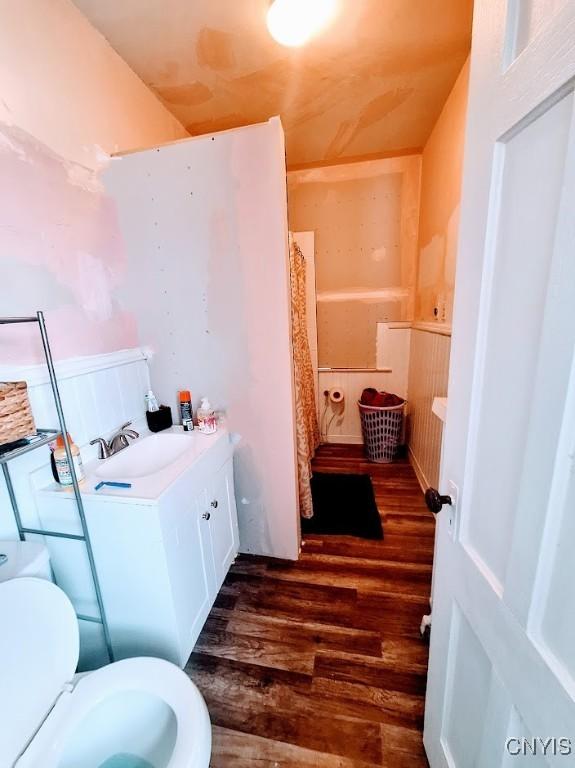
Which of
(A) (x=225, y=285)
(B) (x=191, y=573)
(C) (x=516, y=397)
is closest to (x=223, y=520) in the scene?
(B) (x=191, y=573)

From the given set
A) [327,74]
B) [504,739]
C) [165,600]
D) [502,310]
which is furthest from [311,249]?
[504,739]

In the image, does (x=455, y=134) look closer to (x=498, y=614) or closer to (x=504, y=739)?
(x=498, y=614)

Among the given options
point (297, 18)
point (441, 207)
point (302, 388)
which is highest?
point (297, 18)

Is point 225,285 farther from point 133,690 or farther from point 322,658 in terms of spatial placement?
point 322,658

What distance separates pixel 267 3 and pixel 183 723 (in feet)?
8.08

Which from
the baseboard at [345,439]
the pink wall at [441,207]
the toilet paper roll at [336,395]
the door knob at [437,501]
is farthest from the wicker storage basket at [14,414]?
the baseboard at [345,439]

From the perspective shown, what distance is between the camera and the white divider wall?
127 cm

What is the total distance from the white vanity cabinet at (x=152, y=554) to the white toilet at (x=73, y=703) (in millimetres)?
187

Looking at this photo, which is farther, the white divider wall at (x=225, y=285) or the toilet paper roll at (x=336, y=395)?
the toilet paper roll at (x=336, y=395)

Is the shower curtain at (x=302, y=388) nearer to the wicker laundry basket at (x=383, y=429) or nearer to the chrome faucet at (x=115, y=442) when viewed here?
the wicker laundry basket at (x=383, y=429)

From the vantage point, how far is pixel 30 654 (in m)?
0.73

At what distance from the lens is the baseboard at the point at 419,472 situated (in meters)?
2.20

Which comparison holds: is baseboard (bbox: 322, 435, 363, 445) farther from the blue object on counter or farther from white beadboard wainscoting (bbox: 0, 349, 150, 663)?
the blue object on counter

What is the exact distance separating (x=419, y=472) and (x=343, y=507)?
743 mm
